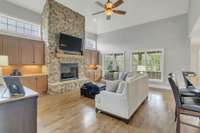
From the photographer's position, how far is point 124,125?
9.52 feet

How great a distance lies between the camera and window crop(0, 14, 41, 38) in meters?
5.18

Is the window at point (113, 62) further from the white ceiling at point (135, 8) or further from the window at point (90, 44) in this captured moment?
the white ceiling at point (135, 8)

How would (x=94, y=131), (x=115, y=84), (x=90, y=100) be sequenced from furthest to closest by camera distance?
(x=90, y=100), (x=115, y=84), (x=94, y=131)

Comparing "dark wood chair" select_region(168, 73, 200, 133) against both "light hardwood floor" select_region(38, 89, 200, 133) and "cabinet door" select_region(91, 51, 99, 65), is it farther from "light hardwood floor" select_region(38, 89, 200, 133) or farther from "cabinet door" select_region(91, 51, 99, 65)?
"cabinet door" select_region(91, 51, 99, 65)

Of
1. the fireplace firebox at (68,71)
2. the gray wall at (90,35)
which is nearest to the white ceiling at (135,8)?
the gray wall at (90,35)

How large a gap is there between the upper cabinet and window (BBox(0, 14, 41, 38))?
20.4 inches

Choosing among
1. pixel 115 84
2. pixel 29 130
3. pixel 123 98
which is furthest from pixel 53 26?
pixel 29 130

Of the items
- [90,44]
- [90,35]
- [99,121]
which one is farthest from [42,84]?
[90,35]

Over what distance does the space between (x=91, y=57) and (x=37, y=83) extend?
4.56 meters

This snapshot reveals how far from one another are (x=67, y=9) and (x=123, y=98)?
5.29 m

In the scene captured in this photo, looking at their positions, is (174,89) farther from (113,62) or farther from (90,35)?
(90,35)

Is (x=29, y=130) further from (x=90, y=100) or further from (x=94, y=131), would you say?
(x=90, y=100)

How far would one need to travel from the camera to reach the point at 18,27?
18.6 feet

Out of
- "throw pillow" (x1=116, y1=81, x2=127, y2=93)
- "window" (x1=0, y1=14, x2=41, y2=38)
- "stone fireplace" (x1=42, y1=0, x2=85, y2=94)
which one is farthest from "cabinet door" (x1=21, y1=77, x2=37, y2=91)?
"throw pillow" (x1=116, y1=81, x2=127, y2=93)
